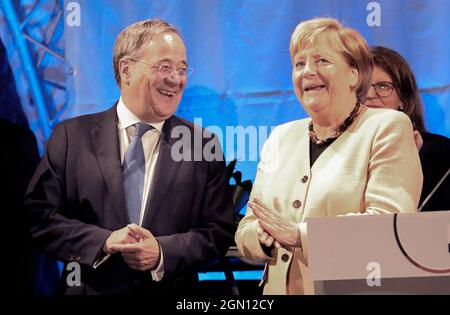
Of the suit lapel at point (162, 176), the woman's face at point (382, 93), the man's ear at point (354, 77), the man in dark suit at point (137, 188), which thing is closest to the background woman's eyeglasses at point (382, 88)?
the woman's face at point (382, 93)

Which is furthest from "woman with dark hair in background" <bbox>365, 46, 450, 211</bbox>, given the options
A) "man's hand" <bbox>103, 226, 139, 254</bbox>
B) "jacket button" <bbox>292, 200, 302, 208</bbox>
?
"man's hand" <bbox>103, 226, 139, 254</bbox>

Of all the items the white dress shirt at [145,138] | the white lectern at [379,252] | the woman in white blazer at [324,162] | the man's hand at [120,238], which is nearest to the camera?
the white lectern at [379,252]

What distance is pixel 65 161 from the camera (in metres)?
3.19

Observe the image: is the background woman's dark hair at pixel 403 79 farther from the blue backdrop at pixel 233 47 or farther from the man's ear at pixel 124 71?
the man's ear at pixel 124 71

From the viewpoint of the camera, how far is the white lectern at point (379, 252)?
2.62 m

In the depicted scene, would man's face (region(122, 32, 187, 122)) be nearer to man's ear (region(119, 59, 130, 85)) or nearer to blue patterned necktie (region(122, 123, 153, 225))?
man's ear (region(119, 59, 130, 85))

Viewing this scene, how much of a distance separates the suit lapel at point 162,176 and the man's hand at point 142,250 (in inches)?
2.2

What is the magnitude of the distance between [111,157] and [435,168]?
4.51 ft

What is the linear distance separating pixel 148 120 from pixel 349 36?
93cm

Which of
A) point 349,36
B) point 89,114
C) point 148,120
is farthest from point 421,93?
point 89,114

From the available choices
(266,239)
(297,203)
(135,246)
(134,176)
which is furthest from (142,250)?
(297,203)

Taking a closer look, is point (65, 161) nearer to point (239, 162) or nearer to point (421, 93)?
point (239, 162)

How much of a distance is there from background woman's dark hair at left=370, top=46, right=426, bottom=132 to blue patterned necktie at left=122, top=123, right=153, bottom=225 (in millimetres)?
1080
